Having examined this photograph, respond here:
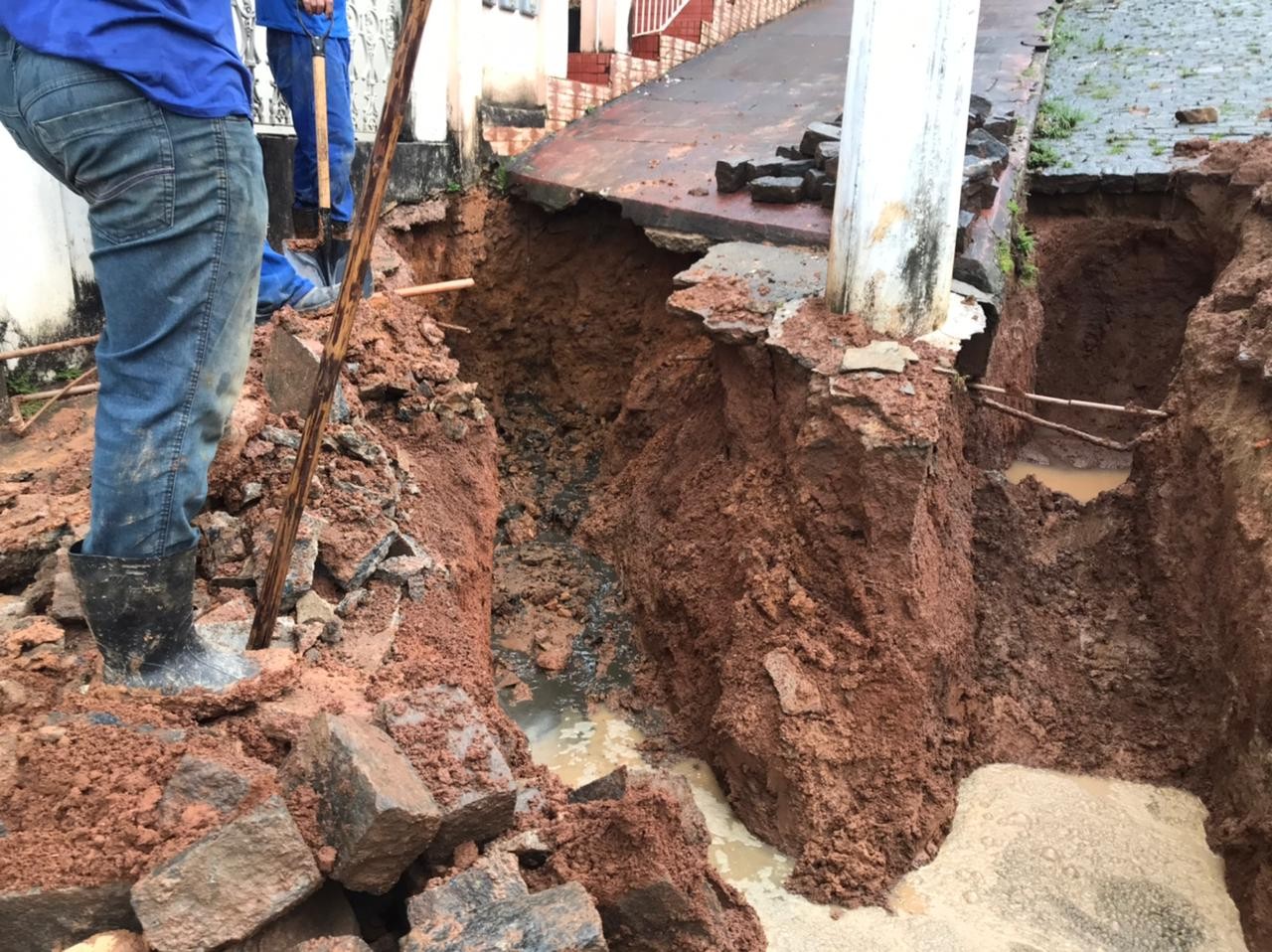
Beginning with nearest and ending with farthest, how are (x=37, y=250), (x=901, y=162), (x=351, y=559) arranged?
(x=351, y=559) < (x=37, y=250) < (x=901, y=162)

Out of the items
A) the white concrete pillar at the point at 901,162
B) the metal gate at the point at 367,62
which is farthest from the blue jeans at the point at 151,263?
the metal gate at the point at 367,62

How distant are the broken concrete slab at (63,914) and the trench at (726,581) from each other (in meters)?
2.13

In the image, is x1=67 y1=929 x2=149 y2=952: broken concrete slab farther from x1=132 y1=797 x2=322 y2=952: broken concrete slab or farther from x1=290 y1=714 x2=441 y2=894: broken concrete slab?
x1=290 y1=714 x2=441 y2=894: broken concrete slab

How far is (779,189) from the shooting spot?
4.89m

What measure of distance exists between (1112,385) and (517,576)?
4.58m

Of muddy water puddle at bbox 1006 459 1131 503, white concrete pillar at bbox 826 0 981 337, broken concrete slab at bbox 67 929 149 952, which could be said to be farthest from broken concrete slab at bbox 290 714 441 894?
muddy water puddle at bbox 1006 459 1131 503

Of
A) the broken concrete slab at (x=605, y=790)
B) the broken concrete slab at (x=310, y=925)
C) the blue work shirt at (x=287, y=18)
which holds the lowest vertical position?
the broken concrete slab at (x=605, y=790)

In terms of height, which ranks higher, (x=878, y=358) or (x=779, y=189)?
(x=779, y=189)

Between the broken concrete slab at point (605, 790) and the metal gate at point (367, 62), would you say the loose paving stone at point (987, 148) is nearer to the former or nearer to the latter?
the metal gate at point (367, 62)

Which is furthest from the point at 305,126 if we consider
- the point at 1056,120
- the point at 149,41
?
the point at 1056,120

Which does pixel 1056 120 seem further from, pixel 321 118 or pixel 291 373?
pixel 291 373

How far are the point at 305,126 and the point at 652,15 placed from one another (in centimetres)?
399

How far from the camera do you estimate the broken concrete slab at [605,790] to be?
231 centimetres

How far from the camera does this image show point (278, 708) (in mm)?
2104
